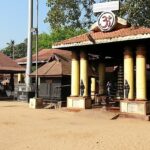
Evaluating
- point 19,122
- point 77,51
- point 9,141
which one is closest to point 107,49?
point 77,51

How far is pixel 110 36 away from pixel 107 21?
2.31 meters

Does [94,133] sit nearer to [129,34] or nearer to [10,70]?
[129,34]

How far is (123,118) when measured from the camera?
23.0 m

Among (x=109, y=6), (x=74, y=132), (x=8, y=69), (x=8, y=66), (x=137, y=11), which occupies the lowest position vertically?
(x=74, y=132)

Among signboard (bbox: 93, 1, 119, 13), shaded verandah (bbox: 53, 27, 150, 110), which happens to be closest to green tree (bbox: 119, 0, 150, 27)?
shaded verandah (bbox: 53, 27, 150, 110)

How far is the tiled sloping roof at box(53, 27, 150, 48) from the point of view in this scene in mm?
22875

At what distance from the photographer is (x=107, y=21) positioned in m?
26.4

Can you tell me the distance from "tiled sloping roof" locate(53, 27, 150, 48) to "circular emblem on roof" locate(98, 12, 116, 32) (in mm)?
432

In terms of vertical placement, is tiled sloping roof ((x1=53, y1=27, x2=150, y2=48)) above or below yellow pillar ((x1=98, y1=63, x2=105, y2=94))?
above

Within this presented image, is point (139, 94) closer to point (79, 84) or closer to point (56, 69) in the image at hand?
point (79, 84)

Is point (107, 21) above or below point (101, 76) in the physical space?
above

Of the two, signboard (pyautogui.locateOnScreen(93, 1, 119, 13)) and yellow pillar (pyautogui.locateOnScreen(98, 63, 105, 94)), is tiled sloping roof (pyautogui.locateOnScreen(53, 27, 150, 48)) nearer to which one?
signboard (pyautogui.locateOnScreen(93, 1, 119, 13))

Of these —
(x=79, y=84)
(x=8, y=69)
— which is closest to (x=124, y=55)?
(x=79, y=84)

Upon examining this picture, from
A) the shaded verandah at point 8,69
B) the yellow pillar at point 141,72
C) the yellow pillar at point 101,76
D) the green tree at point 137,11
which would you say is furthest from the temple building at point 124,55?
the shaded verandah at point 8,69
